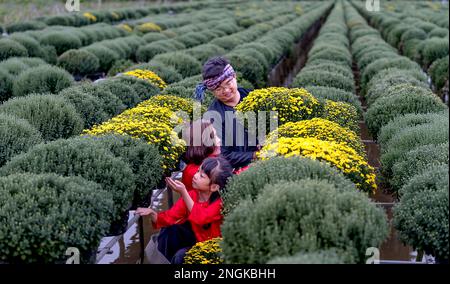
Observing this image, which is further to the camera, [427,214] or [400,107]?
[400,107]

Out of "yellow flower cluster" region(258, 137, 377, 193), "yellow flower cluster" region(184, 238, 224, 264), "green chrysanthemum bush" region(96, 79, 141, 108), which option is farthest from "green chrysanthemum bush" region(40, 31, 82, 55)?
"yellow flower cluster" region(184, 238, 224, 264)

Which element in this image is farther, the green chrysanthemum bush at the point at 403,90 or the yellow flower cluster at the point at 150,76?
the yellow flower cluster at the point at 150,76

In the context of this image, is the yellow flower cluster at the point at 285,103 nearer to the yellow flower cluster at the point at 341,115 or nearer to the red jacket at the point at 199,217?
the yellow flower cluster at the point at 341,115

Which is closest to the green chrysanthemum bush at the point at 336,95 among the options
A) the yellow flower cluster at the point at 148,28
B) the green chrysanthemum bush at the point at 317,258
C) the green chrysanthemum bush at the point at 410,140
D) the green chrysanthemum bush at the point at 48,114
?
the green chrysanthemum bush at the point at 410,140

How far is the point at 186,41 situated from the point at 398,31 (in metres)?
9.54

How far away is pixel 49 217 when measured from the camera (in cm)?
421

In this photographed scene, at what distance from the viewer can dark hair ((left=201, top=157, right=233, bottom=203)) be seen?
16.8 ft

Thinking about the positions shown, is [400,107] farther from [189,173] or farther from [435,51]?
[435,51]

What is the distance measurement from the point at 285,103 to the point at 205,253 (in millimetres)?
2898

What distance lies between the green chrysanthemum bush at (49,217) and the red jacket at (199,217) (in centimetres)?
85

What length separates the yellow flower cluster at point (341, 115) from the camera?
7.70 m

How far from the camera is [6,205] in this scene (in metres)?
4.25

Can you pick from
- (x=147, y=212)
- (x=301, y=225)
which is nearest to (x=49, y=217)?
(x=147, y=212)
